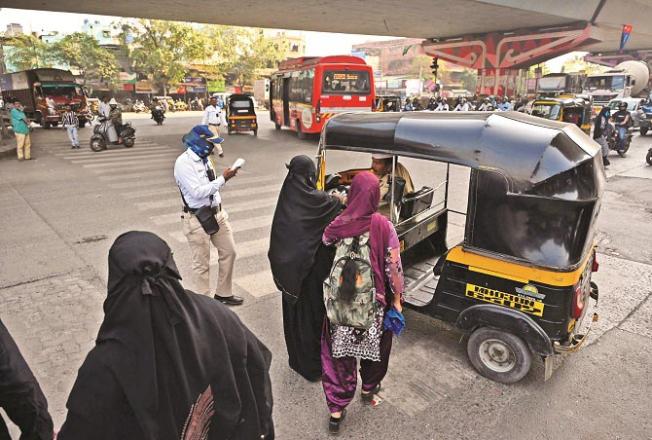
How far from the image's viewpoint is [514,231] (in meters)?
3.52

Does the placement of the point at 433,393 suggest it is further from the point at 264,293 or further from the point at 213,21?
the point at 213,21

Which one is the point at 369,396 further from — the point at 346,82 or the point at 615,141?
the point at 346,82

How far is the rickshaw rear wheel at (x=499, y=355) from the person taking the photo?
3.62m

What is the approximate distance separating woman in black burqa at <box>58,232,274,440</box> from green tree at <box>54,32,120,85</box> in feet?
170

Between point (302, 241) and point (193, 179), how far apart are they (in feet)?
5.10

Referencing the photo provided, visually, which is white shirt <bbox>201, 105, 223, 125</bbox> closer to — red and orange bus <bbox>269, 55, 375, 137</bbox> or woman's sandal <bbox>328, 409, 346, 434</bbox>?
red and orange bus <bbox>269, 55, 375, 137</bbox>

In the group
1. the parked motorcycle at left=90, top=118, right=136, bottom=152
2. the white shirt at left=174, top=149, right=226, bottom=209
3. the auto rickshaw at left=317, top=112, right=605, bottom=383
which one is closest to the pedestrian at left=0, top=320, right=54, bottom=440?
the white shirt at left=174, top=149, right=226, bottom=209

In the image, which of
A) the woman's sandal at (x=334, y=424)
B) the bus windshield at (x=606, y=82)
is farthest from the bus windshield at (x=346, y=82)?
the bus windshield at (x=606, y=82)

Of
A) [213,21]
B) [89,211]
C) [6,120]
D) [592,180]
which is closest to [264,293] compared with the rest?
[592,180]

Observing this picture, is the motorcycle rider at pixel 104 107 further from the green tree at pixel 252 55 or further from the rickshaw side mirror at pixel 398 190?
the green tree at pixel 252 55

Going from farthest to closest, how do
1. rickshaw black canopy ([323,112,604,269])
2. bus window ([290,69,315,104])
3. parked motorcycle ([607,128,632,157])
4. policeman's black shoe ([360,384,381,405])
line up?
bus window ([290,69,315,104])
parked motorcycle ([607,128,632,157])
policeman's black shoe ([360,384,381,405])
rickshaw black canopy ([323,112,604,269])

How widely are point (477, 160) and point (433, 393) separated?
1.88 metres

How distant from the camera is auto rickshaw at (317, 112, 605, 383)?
335 cm

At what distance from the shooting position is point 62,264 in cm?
607
